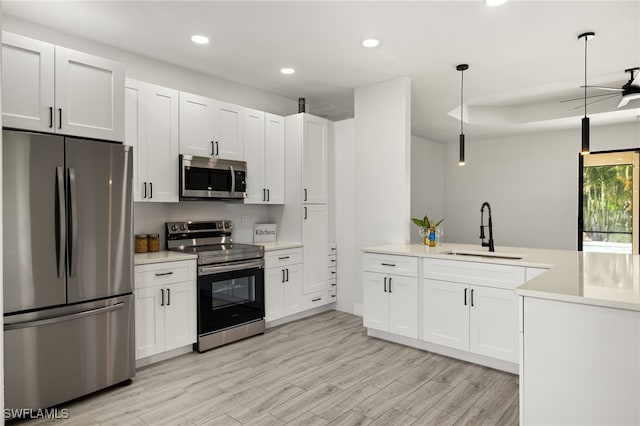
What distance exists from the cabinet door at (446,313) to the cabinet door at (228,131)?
7.76 ft

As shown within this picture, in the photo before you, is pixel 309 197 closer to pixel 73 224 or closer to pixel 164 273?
pixel 164 273

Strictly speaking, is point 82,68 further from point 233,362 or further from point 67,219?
point 233,362

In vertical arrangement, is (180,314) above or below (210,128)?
below

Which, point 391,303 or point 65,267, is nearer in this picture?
point 65,267

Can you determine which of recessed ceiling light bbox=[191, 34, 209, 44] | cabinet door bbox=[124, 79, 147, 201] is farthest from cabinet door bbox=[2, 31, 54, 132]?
recessed ceiling light bbox=[191, 34, 209, 44]

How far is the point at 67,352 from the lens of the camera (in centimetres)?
253

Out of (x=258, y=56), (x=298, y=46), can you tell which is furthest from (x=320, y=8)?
(x=258, y=56)

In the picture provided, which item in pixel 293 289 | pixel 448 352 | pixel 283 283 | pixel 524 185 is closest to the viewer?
pixel 448 352

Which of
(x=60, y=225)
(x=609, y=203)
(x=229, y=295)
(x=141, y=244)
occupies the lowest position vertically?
(x=229, y=295)

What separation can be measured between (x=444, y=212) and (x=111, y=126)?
704 cm

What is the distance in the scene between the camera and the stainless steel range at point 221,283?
3.51 metres

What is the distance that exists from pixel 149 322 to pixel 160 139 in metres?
1.62

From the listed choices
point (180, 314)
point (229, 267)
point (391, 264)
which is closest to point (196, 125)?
point (229, 267)

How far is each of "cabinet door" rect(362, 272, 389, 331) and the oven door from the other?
1.09 meters
